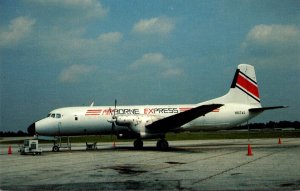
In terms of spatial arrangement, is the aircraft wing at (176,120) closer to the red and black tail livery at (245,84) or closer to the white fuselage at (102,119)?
the white fuselage at (102,119)

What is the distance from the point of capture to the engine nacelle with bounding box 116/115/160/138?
24.0m

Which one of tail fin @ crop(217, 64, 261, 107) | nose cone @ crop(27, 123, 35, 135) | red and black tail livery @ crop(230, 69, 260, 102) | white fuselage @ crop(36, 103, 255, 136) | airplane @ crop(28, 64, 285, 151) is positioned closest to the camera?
airplane @ crop(28, 64, 285, 151)

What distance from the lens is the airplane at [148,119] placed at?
24094mm

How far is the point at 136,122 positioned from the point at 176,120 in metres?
2.67

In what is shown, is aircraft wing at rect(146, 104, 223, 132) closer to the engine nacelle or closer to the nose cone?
the engine nacelle

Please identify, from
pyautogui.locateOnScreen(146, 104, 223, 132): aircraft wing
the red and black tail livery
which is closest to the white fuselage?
pyautogui.locateOnScreen(146, 104, 223, 132): aircraft wing

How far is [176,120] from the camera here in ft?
78.0

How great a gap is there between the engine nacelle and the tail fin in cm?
743

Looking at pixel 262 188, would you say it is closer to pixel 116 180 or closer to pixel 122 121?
pixel 116 180

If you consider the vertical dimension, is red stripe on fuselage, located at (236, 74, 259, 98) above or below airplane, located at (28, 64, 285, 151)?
above

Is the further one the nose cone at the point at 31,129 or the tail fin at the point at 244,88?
the tail fin at the point at 244,88

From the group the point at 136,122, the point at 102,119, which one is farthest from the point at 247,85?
the point at 102,119

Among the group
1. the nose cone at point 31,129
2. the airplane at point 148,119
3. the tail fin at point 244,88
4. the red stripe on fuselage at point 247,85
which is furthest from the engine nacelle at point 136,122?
the red stripe on fuselage at point 247,85

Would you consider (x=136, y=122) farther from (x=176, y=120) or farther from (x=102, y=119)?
(x=102, y=119)
